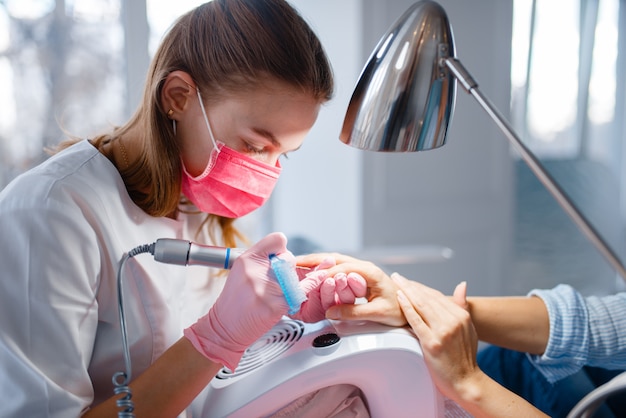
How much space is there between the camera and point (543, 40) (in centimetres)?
402

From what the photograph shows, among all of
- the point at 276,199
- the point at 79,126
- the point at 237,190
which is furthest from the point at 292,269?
the point at 276,199

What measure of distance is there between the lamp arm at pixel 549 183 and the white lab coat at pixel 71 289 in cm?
68

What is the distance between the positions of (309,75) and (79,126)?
1985 millimetres

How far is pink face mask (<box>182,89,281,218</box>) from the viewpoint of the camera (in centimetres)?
117

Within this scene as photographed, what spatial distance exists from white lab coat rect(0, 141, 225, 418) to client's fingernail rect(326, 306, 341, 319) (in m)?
0.32

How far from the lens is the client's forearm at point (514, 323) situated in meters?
1.38

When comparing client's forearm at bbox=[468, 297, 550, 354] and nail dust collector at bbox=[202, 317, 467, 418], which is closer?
nail dust collector at bbox=[202, 317, 467, 418]

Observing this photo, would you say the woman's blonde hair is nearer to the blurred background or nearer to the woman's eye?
the woman's eye

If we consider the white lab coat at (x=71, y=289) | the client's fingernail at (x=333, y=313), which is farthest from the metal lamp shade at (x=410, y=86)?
the white lab coat at (x=71, y=289)

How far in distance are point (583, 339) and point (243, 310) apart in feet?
2.71

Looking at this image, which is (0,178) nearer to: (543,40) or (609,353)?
(609,353)

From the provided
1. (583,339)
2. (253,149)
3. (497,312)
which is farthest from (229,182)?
(583,339)

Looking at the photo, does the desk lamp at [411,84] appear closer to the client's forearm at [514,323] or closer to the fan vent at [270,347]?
the fan vent at [270,347]

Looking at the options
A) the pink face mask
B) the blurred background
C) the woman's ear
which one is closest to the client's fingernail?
the pink face mask
